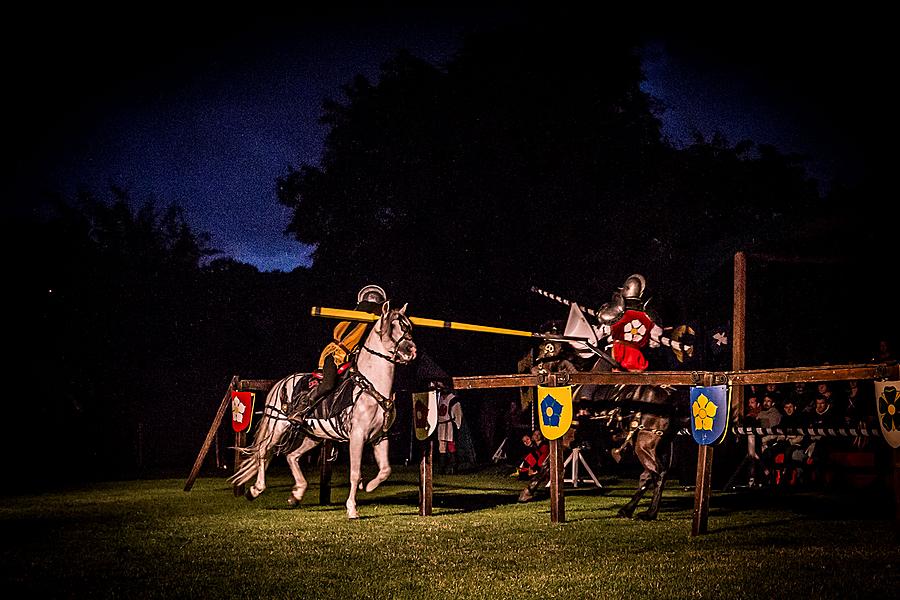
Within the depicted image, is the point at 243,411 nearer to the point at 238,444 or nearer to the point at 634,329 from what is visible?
the point at 238,444

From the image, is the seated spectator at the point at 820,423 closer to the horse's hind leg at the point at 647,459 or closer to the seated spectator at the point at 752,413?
the seated spectator at the point at 752,413

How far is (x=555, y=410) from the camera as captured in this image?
10.9m

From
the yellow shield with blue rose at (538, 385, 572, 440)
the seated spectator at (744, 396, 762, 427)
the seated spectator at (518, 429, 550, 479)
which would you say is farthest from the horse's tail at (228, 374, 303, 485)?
the seated spectator at (744, 396, 762, 427)

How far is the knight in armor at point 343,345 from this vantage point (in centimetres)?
1279

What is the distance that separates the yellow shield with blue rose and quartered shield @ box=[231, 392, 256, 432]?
18.2 ft

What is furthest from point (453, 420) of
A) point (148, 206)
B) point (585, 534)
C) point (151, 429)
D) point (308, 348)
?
point (148, 206)

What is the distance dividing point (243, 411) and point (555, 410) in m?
5.88

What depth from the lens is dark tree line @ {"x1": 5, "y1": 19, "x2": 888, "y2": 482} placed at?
24.6m

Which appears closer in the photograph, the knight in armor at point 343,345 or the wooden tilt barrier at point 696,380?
the wooden tilt barrier at point 696,380

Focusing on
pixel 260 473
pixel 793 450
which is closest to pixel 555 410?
pixel 260 473

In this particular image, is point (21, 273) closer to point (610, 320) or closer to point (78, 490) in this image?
point (78, 490)

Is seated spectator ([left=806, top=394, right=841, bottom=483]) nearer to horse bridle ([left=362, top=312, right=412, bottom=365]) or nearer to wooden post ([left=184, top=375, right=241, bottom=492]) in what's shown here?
horse bridle ([left=362, top=312, right=412, bottom=365])

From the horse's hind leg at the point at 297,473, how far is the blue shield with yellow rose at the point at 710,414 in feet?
19.2

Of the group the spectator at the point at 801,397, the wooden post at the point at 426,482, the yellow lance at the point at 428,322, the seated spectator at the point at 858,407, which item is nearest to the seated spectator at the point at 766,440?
the spectator at the point at 801,397
